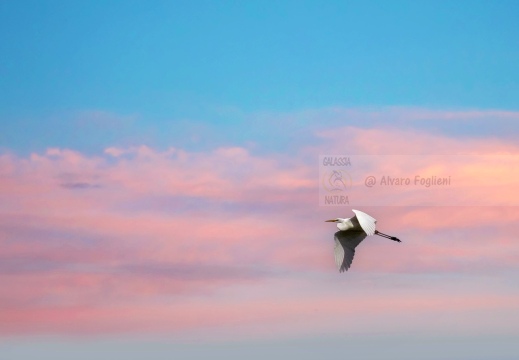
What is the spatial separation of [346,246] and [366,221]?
234cm

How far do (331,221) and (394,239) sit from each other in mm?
2830

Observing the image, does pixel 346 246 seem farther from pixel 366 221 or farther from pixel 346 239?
pixel 366 221

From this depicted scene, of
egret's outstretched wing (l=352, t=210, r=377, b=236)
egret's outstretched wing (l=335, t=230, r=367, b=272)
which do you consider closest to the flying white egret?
egret's outstretched wing (l=335, t=230, r=367, b=272)

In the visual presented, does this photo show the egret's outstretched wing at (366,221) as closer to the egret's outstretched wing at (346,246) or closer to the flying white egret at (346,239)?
the flying white egret at (346,239)

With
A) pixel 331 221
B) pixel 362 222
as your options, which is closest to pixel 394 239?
pixel 331 221

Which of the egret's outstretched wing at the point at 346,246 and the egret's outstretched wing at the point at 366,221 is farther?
the egret's outstretched wing at the point at 346,246

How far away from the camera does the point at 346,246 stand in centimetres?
2812

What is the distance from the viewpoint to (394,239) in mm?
30078

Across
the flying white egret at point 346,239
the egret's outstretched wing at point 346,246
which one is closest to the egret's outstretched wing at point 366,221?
the flying white egret at point 346,239

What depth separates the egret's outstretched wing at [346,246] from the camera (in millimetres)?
27688

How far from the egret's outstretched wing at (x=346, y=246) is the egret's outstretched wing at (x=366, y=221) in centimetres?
174

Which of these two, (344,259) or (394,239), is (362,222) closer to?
(344,259)

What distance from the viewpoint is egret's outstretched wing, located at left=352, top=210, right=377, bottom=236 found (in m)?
25.4

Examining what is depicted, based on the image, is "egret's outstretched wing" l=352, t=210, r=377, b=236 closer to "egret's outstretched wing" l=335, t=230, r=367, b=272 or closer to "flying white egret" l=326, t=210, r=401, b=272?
"flying white egret" l=326, t=210, r=401, b=272
